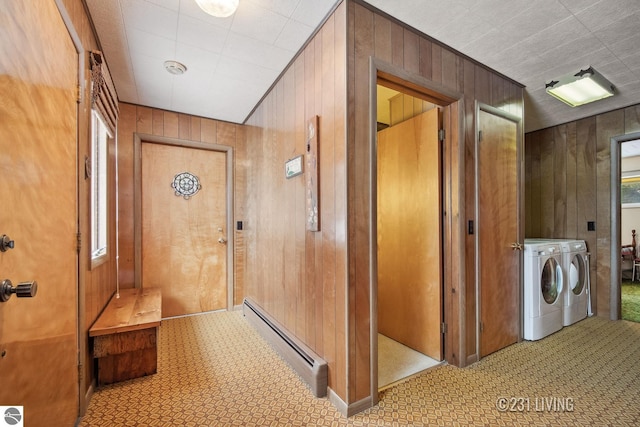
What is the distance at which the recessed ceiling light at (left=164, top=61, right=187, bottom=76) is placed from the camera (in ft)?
7.75

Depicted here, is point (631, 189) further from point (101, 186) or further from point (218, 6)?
point (101, 186)

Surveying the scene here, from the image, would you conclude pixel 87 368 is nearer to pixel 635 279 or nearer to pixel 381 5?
pixel 381 5

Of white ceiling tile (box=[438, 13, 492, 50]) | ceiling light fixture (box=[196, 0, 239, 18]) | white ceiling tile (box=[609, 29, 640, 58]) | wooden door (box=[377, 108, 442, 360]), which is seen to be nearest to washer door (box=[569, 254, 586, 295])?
wooden door (box=[377, 108, 442, 360])

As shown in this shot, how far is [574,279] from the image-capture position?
3135 mm

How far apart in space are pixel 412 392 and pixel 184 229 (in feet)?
9.51

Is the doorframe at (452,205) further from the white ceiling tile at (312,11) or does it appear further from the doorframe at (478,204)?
the white ceiling tile at (312,11)

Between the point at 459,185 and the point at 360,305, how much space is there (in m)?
1.23

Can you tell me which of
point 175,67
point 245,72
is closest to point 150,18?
point 175,67

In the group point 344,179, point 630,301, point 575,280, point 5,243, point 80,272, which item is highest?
point 344,179

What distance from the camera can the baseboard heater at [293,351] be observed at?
1.79 m

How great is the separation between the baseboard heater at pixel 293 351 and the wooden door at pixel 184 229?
0.83 m

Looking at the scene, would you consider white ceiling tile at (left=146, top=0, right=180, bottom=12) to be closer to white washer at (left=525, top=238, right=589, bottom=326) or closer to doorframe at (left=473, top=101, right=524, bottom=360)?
doorframe at (left=473, top=101, right=524, bottom=360)

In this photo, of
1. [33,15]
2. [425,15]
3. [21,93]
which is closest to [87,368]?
[21,93]

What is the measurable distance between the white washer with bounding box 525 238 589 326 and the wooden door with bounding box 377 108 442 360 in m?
1.62
